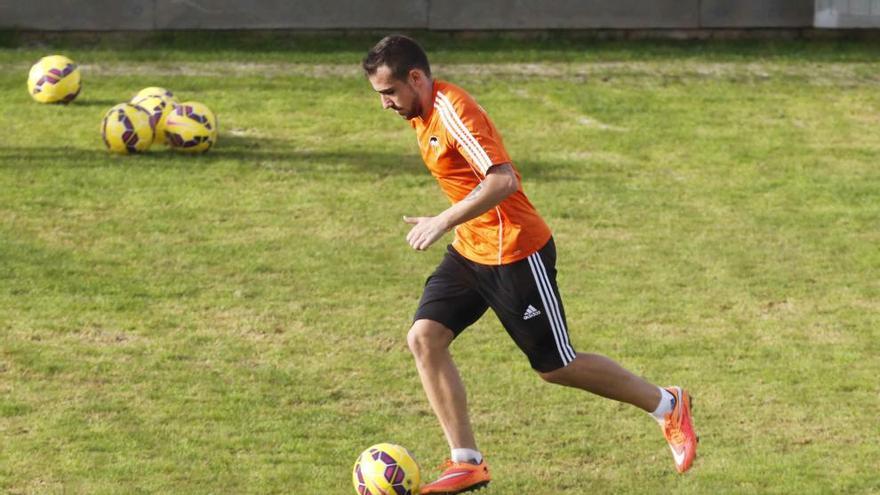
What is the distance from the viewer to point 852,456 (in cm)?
832

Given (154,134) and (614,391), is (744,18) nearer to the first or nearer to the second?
(154,134)

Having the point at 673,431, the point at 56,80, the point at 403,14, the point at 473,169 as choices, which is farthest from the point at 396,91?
the point at 403,14

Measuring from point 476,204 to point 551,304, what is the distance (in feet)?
2.65

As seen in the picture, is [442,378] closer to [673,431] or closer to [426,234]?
[426,234]

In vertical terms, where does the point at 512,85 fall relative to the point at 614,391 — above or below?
below

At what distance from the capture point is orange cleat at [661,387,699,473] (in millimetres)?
7840

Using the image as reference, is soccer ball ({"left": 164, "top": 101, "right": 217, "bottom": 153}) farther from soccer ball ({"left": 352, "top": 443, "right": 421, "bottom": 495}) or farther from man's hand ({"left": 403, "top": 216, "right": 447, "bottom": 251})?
man's hand ({"left": 403, "top": 216, "right": 447, "bottom": 251})

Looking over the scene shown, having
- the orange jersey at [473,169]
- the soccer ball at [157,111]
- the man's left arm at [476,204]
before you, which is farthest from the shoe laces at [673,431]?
the soccer ball at [157,111]

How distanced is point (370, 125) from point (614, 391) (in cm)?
937

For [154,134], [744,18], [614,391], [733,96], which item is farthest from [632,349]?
[744,18]

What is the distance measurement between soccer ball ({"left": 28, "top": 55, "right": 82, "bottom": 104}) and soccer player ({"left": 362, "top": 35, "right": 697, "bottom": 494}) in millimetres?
10155

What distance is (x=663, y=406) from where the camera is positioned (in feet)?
26.0

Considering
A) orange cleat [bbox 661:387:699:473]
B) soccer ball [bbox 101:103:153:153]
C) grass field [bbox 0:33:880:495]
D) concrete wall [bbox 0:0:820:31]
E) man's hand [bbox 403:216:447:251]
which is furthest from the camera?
concrete wall [bbox 0:0:820:31]

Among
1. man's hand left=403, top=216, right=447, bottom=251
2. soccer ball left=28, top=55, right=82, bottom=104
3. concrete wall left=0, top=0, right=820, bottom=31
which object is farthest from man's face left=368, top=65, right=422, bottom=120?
concrete wall left=0, top=0, right=820, bottom=31
